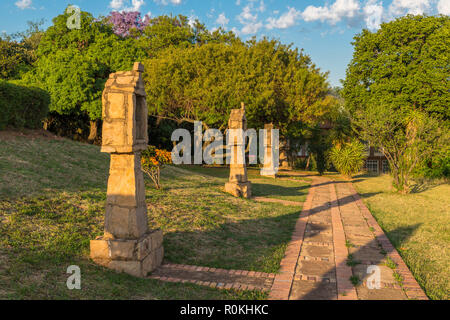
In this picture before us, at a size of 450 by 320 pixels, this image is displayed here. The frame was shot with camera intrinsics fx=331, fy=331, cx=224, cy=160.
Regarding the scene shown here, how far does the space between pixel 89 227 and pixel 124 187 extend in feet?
6.30

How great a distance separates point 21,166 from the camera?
30.0ft

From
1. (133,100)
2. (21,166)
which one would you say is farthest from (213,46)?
(133,100)

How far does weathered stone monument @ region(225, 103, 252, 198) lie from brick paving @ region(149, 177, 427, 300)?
12.6 ft

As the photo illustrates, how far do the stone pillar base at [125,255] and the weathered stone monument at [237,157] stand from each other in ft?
22.8

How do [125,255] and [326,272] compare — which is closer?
[125,255]

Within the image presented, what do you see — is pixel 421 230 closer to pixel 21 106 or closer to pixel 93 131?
pixel 21 106

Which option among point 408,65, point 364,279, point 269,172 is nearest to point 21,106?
point 364,279

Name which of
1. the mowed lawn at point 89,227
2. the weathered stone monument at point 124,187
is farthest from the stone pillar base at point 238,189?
the weathered stone monument at point 124,187

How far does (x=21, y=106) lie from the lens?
12734mm

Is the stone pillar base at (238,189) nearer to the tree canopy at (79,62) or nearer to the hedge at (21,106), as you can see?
the hedge at (21,106)

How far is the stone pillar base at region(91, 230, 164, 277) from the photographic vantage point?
490 centimetres

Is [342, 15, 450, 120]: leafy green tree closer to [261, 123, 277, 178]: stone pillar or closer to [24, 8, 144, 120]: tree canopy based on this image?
[261, 123, 277, 178]: stone pillar

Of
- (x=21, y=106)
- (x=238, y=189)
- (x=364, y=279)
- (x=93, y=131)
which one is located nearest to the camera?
(x=364, y=279)

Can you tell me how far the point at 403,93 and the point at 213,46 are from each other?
12883mm
